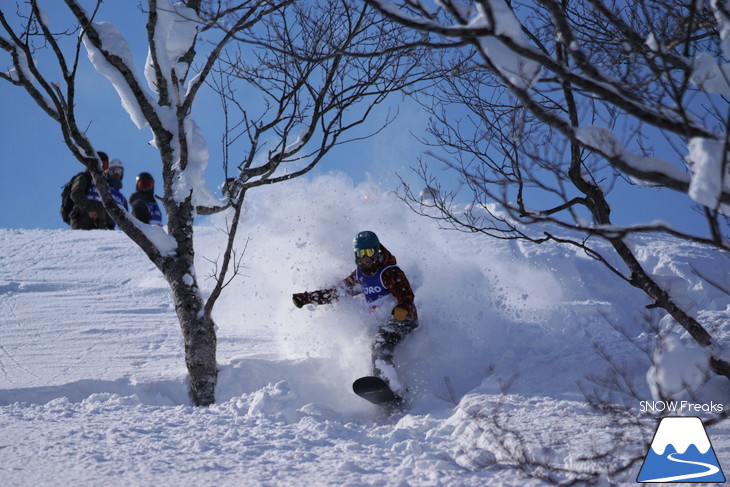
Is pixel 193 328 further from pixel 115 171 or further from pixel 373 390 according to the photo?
pixel 115 171

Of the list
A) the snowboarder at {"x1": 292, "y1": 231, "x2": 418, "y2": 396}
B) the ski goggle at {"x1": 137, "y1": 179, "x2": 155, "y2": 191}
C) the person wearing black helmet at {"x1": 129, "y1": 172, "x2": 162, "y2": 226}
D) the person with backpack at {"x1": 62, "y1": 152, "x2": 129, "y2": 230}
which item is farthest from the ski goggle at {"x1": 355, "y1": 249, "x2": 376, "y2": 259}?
the ski goggle at {"x1": 137, "y1": 179, "x2": 155, "y2": 191}

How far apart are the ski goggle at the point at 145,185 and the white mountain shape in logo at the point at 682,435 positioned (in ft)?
39.0

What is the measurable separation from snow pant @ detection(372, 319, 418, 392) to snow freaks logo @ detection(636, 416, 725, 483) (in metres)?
2.60

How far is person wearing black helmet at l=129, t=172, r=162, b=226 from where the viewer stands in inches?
446

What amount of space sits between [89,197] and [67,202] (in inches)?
53.5

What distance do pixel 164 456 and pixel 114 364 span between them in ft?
10.5

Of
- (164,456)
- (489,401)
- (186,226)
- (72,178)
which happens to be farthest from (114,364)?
(72,178)

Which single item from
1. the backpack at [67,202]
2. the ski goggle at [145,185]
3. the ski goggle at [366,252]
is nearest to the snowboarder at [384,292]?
the ski goggle at [366,252]

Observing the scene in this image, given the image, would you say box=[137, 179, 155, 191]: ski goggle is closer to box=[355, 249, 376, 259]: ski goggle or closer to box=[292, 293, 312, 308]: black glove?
box=[292, 293, 312, 308]: black glove

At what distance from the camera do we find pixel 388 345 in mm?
5133

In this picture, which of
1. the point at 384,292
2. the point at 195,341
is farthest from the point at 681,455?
the point at 195,341

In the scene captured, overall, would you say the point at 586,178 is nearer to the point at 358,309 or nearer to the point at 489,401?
the point at 489,401

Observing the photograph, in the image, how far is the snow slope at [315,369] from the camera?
2.77 metres

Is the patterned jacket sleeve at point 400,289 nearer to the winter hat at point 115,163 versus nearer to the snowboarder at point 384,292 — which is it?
the snowboarder at point 384,292
